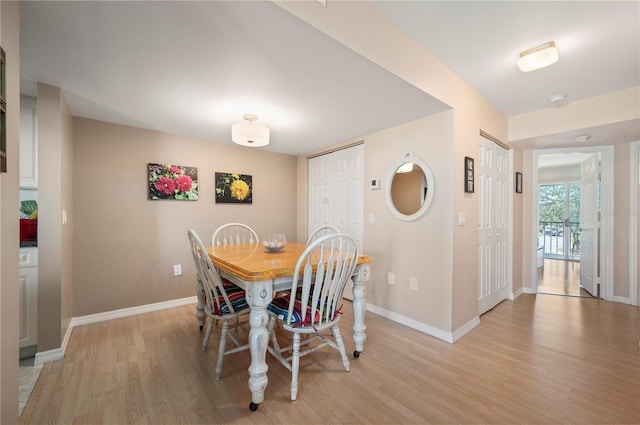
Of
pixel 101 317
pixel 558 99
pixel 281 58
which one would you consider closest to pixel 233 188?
pixel 101 317

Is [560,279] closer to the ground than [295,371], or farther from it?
closer to the ground

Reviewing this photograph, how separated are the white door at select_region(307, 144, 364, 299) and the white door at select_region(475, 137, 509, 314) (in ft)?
4.16

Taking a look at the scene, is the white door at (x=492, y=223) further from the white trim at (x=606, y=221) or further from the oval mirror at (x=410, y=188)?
the white trim at (x=606, y=221)

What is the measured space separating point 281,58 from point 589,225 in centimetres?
450

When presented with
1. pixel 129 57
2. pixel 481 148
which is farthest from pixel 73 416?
pixel 481 148

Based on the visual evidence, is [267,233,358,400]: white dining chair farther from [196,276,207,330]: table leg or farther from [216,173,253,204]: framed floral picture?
[216,173,253,204]: framed floral picture

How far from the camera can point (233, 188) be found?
138 inches

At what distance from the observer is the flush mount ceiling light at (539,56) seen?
1760mm

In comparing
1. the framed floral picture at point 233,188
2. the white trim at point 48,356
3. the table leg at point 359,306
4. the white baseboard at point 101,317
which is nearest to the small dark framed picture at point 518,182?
the table leg at point 359,306

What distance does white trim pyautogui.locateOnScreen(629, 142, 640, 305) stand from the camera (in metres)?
3.06

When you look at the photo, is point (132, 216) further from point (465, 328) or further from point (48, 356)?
point (465, 328)

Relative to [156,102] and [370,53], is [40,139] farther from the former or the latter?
[370,53]

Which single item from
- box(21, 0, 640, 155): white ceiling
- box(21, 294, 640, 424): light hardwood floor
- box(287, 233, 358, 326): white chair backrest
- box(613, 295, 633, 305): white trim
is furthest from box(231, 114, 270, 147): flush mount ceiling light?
box(613, 295, 633, 305): white trim

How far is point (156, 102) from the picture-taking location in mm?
2195
